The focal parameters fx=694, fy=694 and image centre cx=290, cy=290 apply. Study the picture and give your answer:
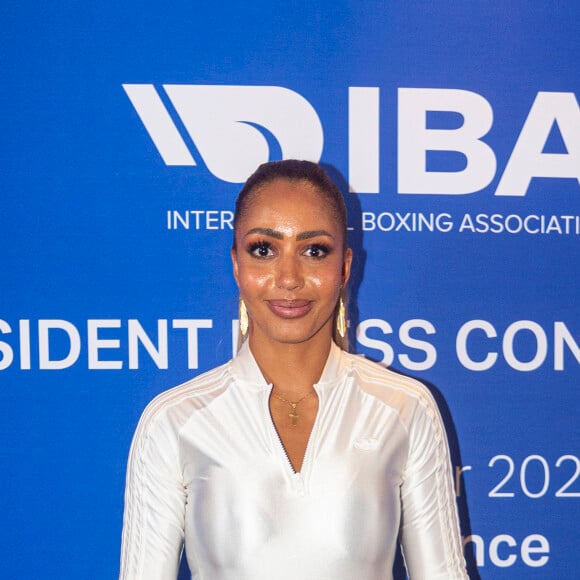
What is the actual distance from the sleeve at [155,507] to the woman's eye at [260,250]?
365 millimetres

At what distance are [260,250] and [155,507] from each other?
1.73ft

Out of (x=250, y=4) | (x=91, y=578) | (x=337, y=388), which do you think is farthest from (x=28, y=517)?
(x=250, y=4)

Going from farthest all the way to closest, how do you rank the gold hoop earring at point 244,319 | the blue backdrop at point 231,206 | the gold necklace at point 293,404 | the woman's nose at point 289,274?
the blue backdrop at point 231,206 < the gold hoop earring at point 244,319 < the gold necklace at point 293,404 < the woman's nose at point 289,274

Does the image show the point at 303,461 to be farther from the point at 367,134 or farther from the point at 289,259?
the point at 367,134

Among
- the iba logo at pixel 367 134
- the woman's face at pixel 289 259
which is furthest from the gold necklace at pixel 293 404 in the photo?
the iba logo at pixel 367 134

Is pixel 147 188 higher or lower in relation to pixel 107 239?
higher

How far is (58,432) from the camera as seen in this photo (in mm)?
1946

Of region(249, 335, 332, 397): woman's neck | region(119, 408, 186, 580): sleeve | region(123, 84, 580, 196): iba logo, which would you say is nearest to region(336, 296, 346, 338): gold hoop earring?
region(249, 335, 332, 397): woman's neck

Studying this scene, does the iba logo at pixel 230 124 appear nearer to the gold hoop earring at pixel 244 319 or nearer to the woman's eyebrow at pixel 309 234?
the gold hoop earring at pixel 244 319

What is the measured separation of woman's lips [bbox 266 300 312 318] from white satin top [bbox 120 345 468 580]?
0.16 meters

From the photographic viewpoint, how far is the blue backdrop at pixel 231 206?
1903 millimetres

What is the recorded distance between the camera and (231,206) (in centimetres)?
194

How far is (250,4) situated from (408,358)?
1083mm

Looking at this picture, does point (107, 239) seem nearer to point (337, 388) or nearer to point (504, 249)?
point (337, 388)
